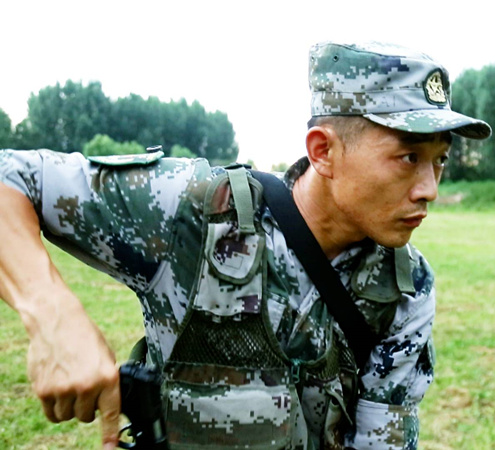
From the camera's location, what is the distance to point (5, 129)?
133ft

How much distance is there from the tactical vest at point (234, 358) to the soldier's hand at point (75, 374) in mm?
523

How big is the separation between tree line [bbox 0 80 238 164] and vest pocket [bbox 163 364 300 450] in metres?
43.9

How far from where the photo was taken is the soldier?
200 centimetres

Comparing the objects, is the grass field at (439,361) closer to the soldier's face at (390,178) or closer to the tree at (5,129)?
the soldier's face at (390,178)

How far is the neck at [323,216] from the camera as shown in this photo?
7.15 ft

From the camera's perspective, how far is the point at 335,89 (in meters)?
2.07

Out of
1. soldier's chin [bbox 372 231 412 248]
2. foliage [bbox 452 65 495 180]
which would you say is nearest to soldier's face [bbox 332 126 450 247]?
soldier's chin [bbox 372 231 412 248]

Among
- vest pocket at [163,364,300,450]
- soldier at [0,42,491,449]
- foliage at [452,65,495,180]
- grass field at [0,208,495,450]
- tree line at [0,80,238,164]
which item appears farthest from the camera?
tree line at [0,80,238,164]

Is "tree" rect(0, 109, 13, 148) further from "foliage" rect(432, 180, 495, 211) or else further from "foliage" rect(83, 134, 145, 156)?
"foliage" rect(432, 180, 495, 211)

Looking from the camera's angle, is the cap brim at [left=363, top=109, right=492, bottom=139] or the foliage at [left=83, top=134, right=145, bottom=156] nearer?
the cap brim at [left=363, top=109, right=492, bottom=139]

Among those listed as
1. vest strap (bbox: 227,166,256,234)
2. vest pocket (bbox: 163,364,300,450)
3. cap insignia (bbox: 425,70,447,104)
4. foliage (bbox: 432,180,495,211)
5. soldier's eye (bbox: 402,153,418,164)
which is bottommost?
foliage (bbox: 432,180,495,211)

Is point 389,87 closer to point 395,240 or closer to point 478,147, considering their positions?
point 395,240

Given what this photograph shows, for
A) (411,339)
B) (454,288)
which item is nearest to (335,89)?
(411,339)

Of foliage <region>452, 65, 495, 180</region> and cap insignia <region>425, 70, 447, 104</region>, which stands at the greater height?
cap insignia <region>425, 70, 447, 104</region>
